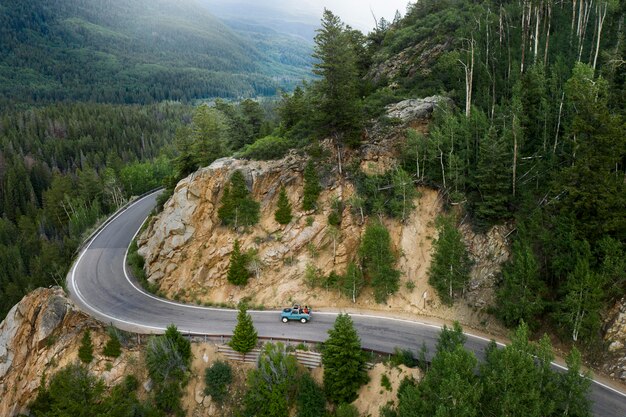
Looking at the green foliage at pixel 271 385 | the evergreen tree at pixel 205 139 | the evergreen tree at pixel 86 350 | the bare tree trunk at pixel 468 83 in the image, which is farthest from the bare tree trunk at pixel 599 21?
the evergreen tree at pixel 86 350

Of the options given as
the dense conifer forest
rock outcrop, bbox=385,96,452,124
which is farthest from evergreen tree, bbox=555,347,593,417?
rock outcrop, bbox=385,96,452,124

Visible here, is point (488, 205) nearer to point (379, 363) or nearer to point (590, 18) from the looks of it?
point (379, 363)

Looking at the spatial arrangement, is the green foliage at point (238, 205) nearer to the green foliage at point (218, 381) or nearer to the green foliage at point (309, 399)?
the green foliage at point (218, 381)

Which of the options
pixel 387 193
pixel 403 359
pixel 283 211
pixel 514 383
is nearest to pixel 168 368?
pixel 283 211

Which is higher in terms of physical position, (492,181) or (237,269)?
(492,181)

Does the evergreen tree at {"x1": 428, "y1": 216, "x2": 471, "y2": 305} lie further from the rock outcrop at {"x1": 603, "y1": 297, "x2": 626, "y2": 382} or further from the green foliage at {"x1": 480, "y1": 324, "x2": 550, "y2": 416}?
the green foliage at {"x1": 480, "y1": 324, "x2": 550, "y2": 416}

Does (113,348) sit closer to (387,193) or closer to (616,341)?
(387,193)
